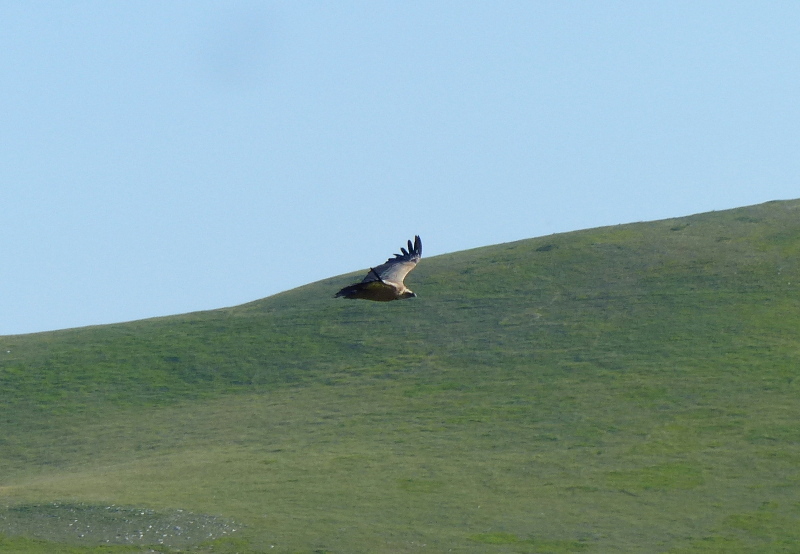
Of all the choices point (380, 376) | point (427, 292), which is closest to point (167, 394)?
point (380, 376)

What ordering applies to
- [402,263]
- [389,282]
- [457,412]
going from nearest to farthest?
[389,282], [402,263], [457,412]

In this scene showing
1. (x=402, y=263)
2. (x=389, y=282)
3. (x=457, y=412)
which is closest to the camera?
(x=389, y=282)

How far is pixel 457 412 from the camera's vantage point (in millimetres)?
55188

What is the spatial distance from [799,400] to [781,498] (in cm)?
1235

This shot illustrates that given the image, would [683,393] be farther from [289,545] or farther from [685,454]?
[289,545]

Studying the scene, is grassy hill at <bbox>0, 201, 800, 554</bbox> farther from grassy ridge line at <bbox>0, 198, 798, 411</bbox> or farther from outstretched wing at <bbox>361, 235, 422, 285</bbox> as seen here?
outstretched wing at <bbox>361, 235, 422, 285</bbox>

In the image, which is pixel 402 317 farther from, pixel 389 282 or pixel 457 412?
pixel 389 282

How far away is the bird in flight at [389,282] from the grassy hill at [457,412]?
39.2 ft

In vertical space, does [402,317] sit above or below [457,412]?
above

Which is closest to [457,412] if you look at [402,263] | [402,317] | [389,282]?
[402,317]

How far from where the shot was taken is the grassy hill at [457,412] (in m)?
39.8

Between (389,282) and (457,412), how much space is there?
30826 millimetres

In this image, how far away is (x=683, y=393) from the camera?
182ft

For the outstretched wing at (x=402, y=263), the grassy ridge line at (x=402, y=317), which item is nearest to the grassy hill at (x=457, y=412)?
the grassy ridge line at (x=402, y=317)
